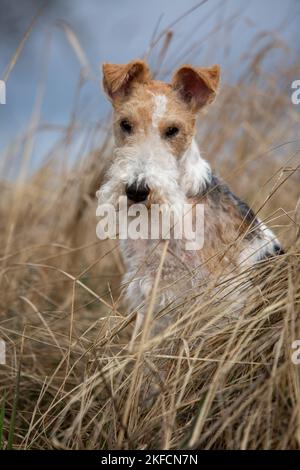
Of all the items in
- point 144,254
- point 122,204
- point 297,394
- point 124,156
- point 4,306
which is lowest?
point 297,394

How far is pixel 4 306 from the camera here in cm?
504

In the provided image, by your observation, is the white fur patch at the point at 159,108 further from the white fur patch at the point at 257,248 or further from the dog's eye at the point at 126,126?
the white fur patch at the point at 257,248

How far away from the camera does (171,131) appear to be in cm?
372

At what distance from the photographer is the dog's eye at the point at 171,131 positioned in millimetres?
3703

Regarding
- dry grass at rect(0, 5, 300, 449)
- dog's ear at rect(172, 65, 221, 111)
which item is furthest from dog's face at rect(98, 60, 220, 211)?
dry grass at rect(0, 5, 300, 449)

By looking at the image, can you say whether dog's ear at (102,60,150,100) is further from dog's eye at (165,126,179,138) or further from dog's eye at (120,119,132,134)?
dog's eye at (165,126,179,138)

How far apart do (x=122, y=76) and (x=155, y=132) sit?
0.44 metres

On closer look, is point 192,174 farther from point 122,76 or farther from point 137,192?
point 122,76

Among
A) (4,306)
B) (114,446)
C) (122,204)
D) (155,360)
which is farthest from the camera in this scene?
(4,306)

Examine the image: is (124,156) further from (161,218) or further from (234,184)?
(234,184)

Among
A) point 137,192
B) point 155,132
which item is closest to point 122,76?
point 155,132

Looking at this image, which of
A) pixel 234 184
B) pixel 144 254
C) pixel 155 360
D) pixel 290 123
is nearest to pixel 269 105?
pixel 290 123

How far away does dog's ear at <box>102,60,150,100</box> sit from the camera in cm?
381

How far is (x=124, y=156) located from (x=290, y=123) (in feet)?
12.5
